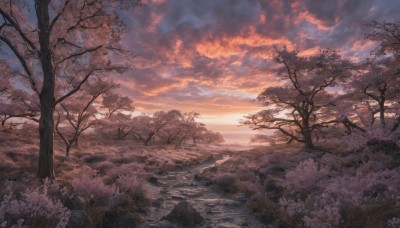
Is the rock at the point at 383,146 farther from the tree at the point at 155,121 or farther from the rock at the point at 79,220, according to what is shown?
the tree at the point at 155,121

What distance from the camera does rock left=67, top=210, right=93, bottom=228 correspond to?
6789mm

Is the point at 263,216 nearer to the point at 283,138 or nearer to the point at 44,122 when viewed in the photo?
the point at 44,122

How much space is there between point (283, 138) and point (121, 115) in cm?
3555

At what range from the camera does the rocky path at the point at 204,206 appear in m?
8.48

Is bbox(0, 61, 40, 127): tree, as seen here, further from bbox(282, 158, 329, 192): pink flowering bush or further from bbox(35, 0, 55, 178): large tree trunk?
bbox(282, 158, 329, 192): pink flowering bush

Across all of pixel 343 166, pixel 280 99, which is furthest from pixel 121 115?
pixel 343 166

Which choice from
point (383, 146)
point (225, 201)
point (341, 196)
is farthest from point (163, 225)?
point (383, 146)

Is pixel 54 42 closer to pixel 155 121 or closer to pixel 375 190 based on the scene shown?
pixel 375 190

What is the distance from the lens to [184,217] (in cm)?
830

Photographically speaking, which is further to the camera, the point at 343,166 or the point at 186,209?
the point at 343,166

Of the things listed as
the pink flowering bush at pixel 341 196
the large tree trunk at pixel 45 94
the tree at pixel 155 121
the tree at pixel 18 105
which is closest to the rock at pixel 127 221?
the pink flowering bush at pixel 341 196

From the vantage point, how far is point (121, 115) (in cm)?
6231

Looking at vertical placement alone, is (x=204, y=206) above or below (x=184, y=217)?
below

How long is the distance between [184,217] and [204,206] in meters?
2.71
